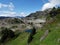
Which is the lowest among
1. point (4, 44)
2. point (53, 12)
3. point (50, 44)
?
Result: point (4, 44)

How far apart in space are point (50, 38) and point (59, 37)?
566cm

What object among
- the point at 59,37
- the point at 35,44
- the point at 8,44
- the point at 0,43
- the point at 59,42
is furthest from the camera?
the point at 0,43

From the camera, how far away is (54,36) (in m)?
78.0

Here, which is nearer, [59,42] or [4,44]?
[59,42]

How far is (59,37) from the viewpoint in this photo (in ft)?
241

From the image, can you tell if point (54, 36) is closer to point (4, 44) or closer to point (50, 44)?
point (50, 44)

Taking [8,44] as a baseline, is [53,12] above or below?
above

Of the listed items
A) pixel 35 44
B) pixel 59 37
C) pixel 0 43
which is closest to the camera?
pixel 59 37

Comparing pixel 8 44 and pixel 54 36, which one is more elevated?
pixel 54 36

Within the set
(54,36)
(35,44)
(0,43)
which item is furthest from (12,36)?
(54,36)

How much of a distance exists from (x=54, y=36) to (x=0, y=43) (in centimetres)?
8253

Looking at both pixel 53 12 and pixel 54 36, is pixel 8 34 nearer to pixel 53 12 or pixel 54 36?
pixel 53 12

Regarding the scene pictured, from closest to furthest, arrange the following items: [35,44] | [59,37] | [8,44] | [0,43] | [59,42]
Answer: [59,42] → [59,37] → [35,44] → [8,44] → [0,43]

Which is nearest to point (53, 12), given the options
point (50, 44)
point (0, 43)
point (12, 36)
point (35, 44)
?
point (12, 36)
